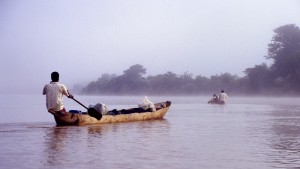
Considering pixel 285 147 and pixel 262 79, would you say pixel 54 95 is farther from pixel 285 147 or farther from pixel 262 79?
→ pixel 262 79

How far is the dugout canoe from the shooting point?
577 inches

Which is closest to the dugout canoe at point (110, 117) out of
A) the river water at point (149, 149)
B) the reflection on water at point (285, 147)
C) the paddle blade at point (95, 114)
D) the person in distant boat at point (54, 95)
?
the paddle blade at point (95, 114)

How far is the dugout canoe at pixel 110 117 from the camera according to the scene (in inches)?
577

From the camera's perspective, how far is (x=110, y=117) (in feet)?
53.4

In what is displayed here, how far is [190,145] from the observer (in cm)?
991

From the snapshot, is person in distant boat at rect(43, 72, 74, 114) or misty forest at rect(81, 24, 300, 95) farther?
misty forest at rect(81, 24, 300, 95)

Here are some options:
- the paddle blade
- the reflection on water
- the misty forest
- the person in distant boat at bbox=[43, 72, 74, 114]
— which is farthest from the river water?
the misty forest

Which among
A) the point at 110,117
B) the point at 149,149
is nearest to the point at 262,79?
the point at 110,117

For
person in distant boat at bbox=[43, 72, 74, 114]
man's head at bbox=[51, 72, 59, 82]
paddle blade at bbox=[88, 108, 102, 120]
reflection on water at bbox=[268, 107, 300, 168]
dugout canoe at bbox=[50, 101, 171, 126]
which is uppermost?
man's head at bbox=[51, 72, 59, 82]

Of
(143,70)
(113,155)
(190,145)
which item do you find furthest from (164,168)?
(143,70)

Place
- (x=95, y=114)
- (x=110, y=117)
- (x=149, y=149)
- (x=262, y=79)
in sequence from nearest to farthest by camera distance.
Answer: (x=149, y=149)
(x=95, y=114)
(x=110, y=117)
(x=262, y=79)

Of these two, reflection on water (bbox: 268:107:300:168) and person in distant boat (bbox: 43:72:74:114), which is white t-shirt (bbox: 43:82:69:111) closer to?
person in distant boat (bbox: 43:72:74:114)

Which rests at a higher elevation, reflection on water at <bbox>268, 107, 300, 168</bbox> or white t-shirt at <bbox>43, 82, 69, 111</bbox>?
white t-shirt at <bbox>43, 82, 69, 111</bbox>

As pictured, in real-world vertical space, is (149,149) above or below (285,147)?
above
